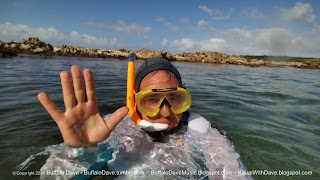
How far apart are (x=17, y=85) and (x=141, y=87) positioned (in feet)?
16.9

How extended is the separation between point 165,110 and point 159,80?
37cm

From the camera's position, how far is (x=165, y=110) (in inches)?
91.7

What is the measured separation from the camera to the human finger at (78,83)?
1.72m

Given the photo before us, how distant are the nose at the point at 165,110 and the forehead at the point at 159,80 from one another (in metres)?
0.23

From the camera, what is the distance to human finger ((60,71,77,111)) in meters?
1.70

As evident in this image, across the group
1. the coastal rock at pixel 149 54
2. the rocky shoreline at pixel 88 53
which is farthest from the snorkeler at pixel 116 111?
the coastal rock at pixel 149 54

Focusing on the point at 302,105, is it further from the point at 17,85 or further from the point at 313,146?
the point at 17,85

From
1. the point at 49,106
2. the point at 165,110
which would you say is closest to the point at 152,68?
the point at 165,110

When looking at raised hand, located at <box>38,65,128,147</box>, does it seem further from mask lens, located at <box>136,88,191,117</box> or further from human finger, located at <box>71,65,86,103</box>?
mask lens, located at <box>136,88,191,117</box>

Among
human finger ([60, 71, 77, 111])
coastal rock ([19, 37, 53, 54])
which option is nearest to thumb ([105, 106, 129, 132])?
human finger ([60, 71, 77, 111])

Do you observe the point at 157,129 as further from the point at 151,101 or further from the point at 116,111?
the point at 116,111

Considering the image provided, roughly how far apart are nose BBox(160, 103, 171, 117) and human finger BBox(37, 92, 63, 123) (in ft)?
3.54

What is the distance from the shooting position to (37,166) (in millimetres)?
2289

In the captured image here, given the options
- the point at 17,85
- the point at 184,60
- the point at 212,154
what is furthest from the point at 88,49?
the point at 212,154
